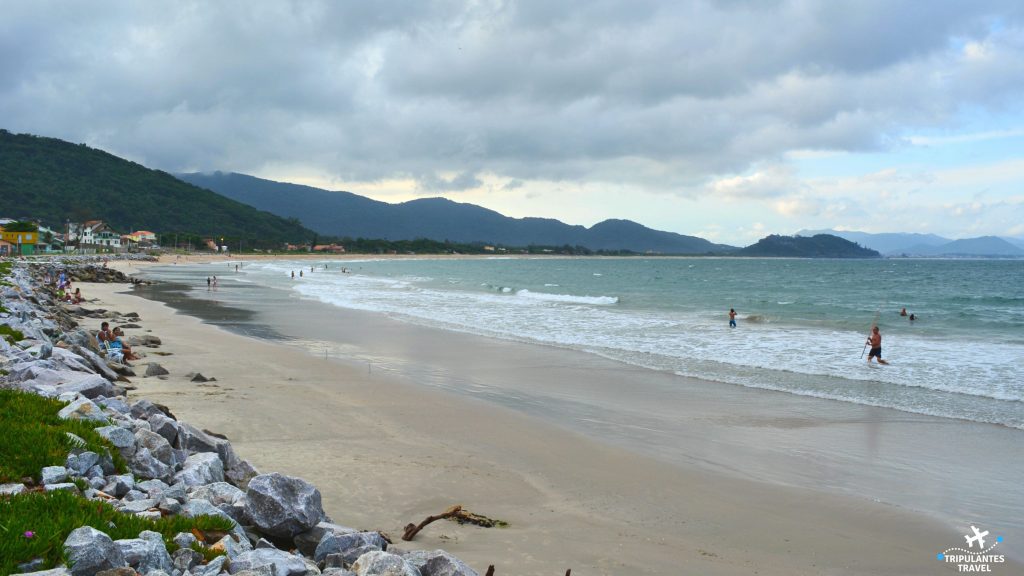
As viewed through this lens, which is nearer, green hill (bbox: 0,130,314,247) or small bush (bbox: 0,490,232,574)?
small bush (bbox: 0,490,232,574)

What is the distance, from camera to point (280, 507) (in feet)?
16.8

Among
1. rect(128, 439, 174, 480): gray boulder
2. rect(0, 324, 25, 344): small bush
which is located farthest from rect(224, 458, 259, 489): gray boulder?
rect(0, 324, 25, 344): small bush

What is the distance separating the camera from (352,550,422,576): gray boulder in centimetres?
411

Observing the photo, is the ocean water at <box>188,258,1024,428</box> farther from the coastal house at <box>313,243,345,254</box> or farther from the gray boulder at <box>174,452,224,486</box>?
the coastal house at <box>313,243,345,254</box>

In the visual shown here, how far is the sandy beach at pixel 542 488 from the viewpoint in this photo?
232 inches

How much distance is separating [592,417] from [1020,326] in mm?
27121

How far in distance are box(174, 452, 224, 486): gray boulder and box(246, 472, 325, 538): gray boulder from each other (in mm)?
726

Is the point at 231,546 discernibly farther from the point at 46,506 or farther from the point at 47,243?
the point at 47,243

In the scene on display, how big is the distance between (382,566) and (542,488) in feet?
12.0

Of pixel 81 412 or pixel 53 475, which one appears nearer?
pixel 53 475

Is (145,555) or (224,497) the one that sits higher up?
(145,555)

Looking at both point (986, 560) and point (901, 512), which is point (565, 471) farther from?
point (986, 560)

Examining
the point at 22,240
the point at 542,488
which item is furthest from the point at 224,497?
the point at 22,240

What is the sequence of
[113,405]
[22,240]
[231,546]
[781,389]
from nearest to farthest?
[231,546]
[113,405]
[781,389]
[22,240]
